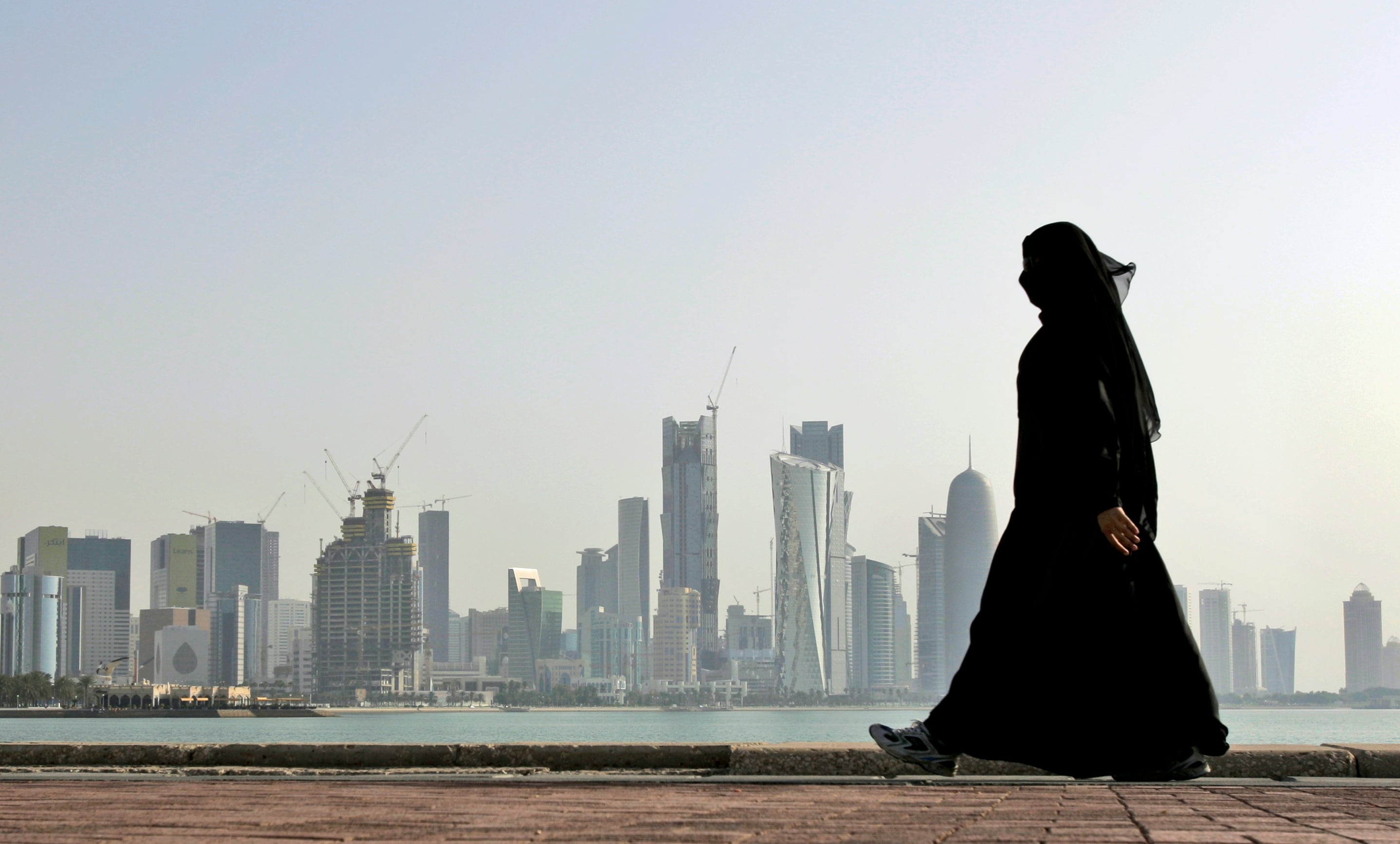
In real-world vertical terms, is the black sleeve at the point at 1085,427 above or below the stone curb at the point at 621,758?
above

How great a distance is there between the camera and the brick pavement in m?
3.78

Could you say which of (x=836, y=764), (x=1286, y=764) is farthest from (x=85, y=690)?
(x=1286, y=764)

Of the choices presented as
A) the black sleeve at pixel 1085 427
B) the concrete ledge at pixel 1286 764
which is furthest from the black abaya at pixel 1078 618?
the concrete ledge at pixel 1286 764

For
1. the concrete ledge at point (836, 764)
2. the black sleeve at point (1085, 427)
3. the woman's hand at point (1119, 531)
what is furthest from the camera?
the concrete ledge at point (836, 764)

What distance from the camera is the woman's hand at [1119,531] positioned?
5.89 metres

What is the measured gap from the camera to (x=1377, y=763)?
680 centimetres

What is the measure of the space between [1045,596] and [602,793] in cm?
189

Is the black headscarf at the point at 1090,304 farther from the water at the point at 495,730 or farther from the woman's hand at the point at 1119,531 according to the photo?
the water at the point at 495,730

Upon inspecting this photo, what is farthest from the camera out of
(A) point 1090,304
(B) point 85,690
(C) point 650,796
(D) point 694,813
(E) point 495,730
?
(B) point 85,690

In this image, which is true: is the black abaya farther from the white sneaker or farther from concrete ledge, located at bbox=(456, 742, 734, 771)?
concrete ledge, located at bbox=(456, 742, 734, 771)

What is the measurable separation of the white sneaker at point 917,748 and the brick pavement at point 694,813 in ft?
0.34

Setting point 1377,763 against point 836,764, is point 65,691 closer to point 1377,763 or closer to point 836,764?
point 836,764

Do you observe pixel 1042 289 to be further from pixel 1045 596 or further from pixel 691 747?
pixel 691 747

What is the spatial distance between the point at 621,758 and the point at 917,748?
177 cm
